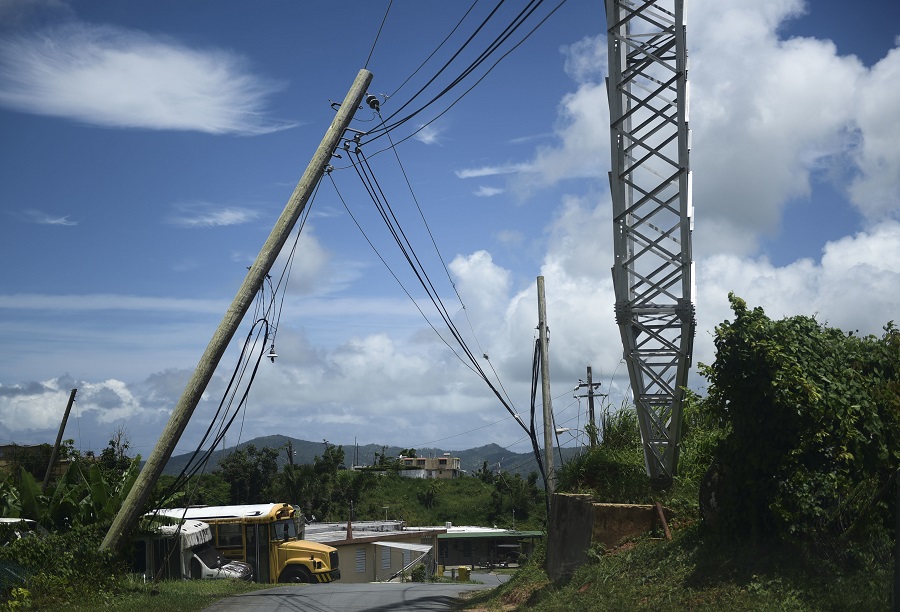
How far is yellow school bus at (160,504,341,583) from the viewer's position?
27.0m

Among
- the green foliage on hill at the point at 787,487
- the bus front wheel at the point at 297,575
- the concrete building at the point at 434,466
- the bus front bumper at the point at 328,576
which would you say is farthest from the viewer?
the concrete building at the point at 434,466

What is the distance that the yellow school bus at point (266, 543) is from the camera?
2698 cm

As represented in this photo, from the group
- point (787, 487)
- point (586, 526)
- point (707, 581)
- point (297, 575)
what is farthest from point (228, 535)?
point (787, 487)

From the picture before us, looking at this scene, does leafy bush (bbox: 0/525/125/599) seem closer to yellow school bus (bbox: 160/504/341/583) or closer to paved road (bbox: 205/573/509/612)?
paved road (bbox: 205/573/509/612)

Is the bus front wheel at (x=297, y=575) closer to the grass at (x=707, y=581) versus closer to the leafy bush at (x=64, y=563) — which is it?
the leafy bush at (x=64, y=563)

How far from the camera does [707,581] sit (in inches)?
400

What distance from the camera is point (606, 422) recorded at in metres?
17.5

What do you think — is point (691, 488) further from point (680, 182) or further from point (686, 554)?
point (680, 182)

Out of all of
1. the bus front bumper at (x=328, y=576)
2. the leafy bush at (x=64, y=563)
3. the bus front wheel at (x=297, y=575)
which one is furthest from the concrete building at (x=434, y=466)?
the leafy bush at (x=64, y=563)

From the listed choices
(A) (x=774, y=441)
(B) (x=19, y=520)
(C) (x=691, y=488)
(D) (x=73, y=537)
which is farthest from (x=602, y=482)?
(B) (x=19, y=520)

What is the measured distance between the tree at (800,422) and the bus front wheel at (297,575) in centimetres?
1977

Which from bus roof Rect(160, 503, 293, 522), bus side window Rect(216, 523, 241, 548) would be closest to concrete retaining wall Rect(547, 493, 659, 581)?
bus roof Rect(160, 503, 293, 522)

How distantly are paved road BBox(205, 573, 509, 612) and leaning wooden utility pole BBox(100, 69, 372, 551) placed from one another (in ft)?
7.43

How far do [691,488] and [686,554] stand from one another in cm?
312
